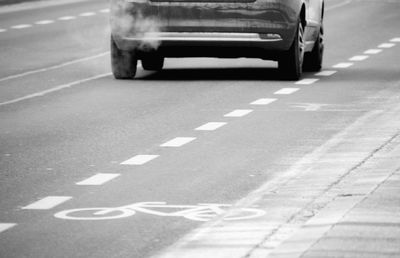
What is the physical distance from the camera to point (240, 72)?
69.7 ft

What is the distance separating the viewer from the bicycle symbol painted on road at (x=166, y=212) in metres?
9.63

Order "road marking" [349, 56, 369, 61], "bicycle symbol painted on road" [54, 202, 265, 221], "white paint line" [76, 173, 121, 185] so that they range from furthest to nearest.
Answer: "road marking" [349, 56, 369, 61] < "white paint line" [76, 173, 121, 185] < "bicycle symbol painted on road" [54, 202, 265, 221]

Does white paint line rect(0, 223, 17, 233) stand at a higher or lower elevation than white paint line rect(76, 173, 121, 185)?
higher

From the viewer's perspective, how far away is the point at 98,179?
11.2m

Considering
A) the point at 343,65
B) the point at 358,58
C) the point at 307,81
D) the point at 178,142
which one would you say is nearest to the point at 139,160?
the point at 178,142

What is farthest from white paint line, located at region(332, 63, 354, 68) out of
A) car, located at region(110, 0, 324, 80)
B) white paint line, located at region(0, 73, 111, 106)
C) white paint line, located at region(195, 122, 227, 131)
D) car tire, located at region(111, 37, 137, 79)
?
white paint line, located at region(195, 122, 227, 131)

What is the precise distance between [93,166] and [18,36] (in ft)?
56.9

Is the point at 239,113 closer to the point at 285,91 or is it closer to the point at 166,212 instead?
the point at 285,91

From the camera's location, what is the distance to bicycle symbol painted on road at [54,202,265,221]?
9.63 m

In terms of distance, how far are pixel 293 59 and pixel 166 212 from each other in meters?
9.81

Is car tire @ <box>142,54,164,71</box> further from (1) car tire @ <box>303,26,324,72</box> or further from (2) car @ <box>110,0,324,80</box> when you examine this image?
(1) car tire @ <box>303,26,324,72</box>

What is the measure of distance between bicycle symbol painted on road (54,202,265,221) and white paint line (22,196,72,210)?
231mm

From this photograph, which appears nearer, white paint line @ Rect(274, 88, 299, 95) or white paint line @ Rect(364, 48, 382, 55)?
white paint line @ Rect(274, 88, 299, 95)

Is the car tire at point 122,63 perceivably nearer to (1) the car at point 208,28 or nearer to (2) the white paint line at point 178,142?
(1) the car at point 208,28
